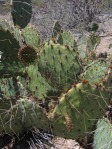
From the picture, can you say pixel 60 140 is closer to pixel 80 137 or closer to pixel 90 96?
pixel 80 137

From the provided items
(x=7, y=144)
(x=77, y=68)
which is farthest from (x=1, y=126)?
(x=77, y=68)

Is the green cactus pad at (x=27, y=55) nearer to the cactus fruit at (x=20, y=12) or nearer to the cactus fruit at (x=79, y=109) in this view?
the cactus fruit at (x=79, y=109)

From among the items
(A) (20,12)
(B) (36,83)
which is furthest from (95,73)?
(A) (20,12)

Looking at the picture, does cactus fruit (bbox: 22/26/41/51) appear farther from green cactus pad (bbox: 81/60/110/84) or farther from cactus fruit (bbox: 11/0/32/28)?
green cactus pad (bbox: 81/60/110/84)

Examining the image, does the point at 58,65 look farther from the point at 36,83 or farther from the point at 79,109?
the point at 79,109

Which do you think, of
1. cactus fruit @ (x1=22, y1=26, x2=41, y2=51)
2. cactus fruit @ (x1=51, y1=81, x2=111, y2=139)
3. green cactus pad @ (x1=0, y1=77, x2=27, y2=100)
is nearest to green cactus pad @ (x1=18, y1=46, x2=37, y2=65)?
green cactus pad @ (x1=0, y1=77, x2=27, y2=100)
